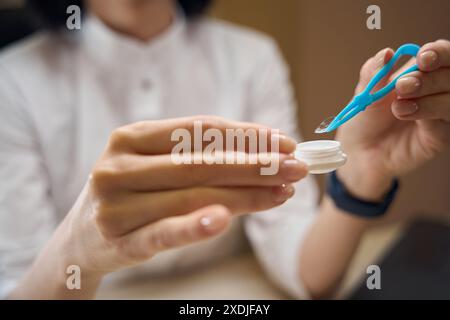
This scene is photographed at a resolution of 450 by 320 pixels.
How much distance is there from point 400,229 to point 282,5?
0.44 meters

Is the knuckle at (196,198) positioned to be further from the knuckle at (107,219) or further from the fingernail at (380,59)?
the fingernail at (380,59)

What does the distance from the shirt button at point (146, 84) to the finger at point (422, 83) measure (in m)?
0.30

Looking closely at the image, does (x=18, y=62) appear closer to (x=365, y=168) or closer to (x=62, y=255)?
(x=62, y=255)

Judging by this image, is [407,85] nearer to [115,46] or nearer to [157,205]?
[157,205]

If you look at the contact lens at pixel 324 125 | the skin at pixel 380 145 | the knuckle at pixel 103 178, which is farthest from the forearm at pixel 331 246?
the knuckle at pixel 103 178

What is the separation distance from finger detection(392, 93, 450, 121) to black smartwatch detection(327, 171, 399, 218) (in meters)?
0.13

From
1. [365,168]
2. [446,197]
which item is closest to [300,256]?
[365,168]

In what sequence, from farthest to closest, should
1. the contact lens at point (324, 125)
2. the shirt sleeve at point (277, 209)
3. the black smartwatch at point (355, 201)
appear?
the shirt sleeve at point (277, 209)
the black smartwatch at point (355, 201)
the contact lens at point (324, 125)

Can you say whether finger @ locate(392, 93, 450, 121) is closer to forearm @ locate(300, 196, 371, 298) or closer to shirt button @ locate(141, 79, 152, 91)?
forearm @ locate(300, 196, 371, 298)

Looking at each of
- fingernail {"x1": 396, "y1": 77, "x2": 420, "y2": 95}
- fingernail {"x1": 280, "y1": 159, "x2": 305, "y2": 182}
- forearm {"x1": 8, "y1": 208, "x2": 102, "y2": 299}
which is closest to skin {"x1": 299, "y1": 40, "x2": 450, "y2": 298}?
fingernail {"x1": 396, "y1": 77, "x2": 420, "y2": 95}

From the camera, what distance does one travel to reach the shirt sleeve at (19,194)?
0.44 m

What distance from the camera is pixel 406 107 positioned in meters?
0.31

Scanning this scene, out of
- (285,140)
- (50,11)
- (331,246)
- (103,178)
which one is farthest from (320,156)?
(50,11)

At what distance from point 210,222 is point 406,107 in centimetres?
19
